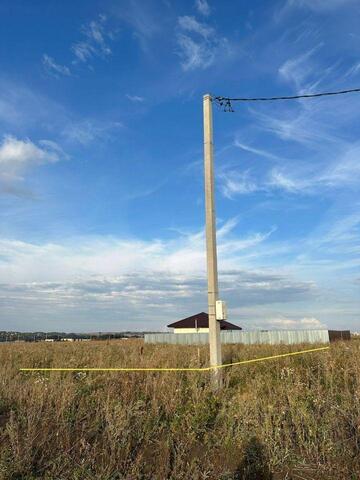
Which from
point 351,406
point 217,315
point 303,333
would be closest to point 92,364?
point 217,315

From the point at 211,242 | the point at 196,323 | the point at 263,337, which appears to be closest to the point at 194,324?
the point at 196,323

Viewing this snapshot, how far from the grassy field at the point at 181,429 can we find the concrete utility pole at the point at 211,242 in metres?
0.68

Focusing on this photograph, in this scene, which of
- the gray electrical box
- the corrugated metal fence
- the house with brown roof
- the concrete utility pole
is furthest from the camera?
the house with brown roof

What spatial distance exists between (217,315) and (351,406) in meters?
3.14

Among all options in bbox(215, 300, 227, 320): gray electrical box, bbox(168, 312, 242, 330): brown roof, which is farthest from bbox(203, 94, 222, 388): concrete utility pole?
bbox(168, 312, 242, 330): brown roof

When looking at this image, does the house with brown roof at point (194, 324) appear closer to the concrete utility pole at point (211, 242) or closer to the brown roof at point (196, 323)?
the brown roof at point (196, 323)

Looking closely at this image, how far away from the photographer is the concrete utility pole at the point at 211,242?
903 centimetres

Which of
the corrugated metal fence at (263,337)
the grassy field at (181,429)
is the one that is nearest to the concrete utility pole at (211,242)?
the grassy field at (181,429)

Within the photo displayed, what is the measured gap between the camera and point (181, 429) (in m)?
6.33

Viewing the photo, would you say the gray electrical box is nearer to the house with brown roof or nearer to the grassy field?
the grassy field

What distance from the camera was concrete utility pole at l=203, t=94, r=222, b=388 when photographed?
29.6 ft

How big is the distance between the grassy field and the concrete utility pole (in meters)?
0.68

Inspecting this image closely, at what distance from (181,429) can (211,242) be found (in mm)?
3959

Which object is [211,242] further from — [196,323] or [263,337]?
[196,323]
